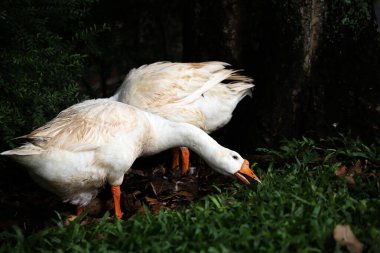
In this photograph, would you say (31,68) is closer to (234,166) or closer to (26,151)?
(26,151)

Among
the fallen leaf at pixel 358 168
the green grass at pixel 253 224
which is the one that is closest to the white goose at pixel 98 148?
the green grass at pixel 253 224

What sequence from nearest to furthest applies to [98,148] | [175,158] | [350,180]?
[350,180] < [98,148] < [175,158]

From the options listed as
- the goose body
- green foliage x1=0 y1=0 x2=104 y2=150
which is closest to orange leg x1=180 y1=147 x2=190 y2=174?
the goose body

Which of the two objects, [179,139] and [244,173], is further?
[179,139]

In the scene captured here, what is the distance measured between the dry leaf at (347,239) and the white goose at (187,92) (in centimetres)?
240

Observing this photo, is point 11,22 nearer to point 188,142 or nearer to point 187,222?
point 188,142

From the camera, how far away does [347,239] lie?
3375 millimetres

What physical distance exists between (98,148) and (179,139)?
0.84 meters

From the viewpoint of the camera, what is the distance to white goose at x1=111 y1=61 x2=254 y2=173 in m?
5.53

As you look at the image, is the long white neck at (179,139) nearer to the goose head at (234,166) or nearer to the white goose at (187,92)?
the goose head at (234,166)

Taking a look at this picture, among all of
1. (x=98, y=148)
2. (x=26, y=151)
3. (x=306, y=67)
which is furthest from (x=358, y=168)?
(x=26, y=151)

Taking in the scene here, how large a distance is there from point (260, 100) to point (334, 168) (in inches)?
53.5

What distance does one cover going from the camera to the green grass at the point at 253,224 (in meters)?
3.45

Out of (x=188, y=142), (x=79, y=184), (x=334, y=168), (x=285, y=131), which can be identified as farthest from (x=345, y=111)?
(x=79, y=184)
